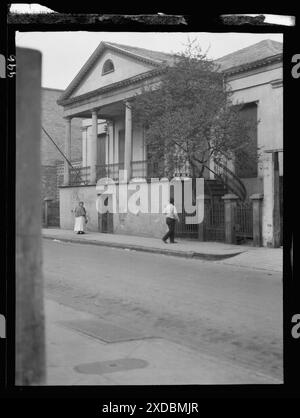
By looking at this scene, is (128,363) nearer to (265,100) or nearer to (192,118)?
(192,118)

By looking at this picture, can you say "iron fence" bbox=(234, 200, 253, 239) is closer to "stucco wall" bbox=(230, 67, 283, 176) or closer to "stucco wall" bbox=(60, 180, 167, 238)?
"stucco wall" bbox=(230, 67, 283, 176)

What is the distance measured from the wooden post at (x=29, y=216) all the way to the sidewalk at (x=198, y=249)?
10.0 m

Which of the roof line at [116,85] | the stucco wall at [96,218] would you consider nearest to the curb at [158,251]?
the stucco wall at [96,218]

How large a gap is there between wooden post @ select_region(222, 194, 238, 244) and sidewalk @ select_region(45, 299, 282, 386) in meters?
11.5

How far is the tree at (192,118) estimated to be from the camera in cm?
1800

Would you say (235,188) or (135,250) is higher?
(235,188)

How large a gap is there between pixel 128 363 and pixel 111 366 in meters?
0.24

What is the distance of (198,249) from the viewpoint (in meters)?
16.4

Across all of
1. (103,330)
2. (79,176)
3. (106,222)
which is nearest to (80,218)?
(106,222)

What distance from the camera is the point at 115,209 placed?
23266 millimetres

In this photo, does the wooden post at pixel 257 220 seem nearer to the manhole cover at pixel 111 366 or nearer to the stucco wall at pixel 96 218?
the stucco wall at pixel 96 218
